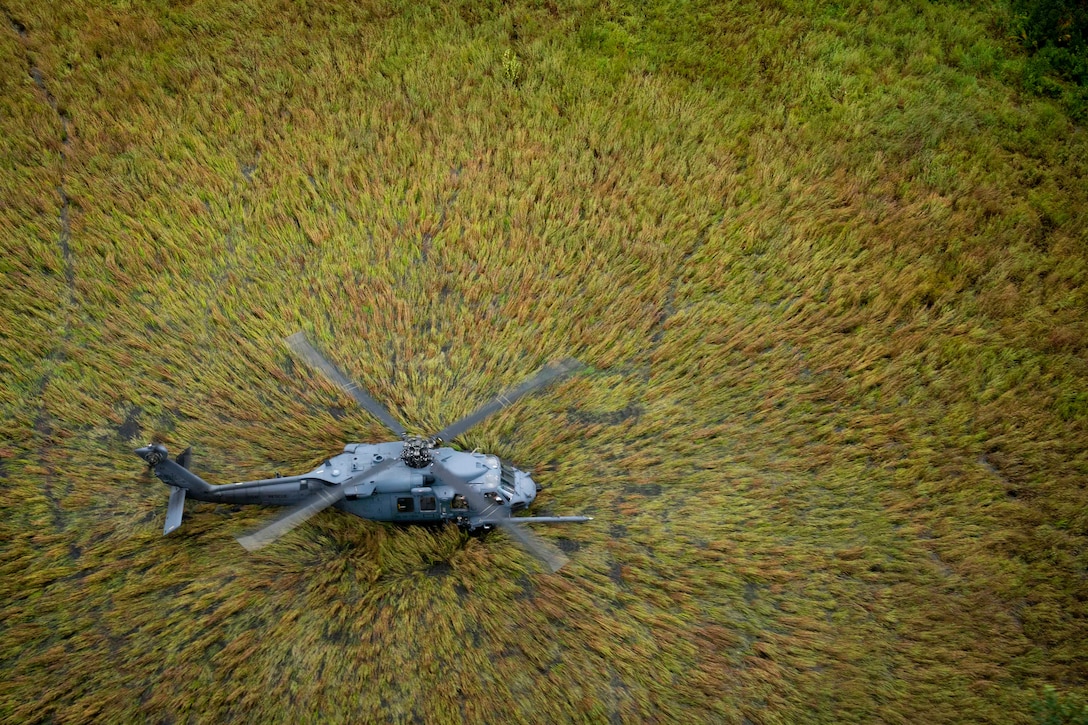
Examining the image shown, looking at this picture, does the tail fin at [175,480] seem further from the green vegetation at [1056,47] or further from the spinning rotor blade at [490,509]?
the green vegetation at [1056,47]

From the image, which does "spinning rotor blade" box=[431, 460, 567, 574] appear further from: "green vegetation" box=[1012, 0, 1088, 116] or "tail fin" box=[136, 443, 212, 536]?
"green vegetation" box=[1012, 0, 1088, 116]

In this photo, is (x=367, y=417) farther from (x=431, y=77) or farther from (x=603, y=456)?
(x=431, y=77)

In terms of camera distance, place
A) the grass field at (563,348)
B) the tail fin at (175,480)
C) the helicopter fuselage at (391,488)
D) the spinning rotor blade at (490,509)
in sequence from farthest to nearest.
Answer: the grass field at (563,348), the helicopter fuselage at (391,488), the tail fin at (175,480), the spinning rotor blade at (490,509)

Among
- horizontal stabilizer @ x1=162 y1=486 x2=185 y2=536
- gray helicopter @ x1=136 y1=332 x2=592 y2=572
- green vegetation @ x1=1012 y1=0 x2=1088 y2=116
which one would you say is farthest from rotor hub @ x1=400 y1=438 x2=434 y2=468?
green vegetation @ x1=1012 y1=0 x2=1088 y2=116

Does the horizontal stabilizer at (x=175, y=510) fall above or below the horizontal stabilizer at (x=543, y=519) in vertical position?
above

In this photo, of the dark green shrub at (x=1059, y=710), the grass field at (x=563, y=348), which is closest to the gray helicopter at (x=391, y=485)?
the grass field at (x=563, y=348)

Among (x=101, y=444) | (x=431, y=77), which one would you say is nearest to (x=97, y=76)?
(x=431, y=77)

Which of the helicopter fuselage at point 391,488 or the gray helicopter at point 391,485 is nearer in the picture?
the gray helicopter at point 391,485

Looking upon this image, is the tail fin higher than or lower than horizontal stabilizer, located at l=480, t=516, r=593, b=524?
higher

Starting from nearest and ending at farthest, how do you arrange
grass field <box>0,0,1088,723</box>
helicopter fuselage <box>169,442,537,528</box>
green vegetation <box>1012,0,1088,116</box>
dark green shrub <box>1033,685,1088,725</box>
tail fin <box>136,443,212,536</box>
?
1. tail fin <box>136,443,212,536</box>
2. dark green shrub <box>1033,685,1088,725</box>
3. helicopter fuselage <box>169,442,537,528</box>
4. grass field <box>0,0,1088,723</box>
5. green vegetation <box>1012,0,1088,116</box>
